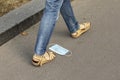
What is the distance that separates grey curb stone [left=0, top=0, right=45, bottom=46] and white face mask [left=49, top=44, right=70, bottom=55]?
643mm

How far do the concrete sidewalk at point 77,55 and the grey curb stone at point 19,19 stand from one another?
0.29 ft

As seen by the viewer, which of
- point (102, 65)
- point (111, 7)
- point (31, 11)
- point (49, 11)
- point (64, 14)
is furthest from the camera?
point (111, 7)

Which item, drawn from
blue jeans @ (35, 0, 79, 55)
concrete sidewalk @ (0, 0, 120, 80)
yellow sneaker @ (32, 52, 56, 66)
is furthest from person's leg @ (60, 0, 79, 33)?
yellow sneaker @ (32, 52, 56, 66)

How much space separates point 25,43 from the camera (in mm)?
4973

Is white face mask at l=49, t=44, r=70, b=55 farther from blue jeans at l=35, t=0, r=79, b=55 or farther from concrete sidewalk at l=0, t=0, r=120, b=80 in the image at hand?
blue jeans at l=35, t=0, r=79, b=55

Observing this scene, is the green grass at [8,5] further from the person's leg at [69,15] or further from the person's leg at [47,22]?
the person's leg at [47,22]

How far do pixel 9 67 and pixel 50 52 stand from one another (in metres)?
0.56

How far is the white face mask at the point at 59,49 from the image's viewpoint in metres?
4.70

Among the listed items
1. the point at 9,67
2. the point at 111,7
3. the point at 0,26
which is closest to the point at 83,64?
the point at 9,67

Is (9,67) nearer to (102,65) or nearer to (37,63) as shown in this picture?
(37,63)

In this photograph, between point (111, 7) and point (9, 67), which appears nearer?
point (9, 67)

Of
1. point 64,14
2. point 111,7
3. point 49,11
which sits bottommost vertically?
point 111,7

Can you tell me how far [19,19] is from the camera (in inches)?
205

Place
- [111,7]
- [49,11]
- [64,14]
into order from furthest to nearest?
[111,7] → [64,14] → [49,11]
